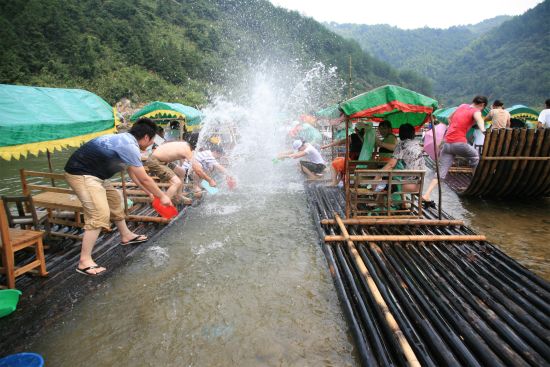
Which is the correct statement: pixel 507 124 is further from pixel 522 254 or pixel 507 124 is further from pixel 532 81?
pixel 532 81

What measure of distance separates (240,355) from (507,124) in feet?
31.2

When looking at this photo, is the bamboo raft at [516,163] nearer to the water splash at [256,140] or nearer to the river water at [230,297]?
the river water at [230,297]

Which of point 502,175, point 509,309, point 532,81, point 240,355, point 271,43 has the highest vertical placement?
point 271,43

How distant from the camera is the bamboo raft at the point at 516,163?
5.99m

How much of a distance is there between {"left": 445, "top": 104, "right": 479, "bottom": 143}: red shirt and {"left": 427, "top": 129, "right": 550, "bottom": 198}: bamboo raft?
41 cm

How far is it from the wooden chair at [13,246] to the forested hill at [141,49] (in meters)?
36.5

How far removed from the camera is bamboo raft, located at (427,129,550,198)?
5992 millimetres

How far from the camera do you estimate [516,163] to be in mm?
6188

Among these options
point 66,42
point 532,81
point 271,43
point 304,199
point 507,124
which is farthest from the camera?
point 271,43

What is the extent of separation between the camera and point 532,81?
2267 inches

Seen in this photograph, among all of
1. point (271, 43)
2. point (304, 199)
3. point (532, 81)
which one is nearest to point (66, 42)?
point (304, 199)

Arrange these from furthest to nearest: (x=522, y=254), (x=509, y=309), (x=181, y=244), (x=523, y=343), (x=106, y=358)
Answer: (x=181, y=244) → (x=522, y=254) → (x=509, y=309) → (x=106, y=358) → (x=523, y=343)

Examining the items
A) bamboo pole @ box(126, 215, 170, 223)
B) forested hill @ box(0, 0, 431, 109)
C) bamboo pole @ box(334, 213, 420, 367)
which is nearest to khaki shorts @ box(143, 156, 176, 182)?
bamboo pole @ box(126, 215, 170, 223)

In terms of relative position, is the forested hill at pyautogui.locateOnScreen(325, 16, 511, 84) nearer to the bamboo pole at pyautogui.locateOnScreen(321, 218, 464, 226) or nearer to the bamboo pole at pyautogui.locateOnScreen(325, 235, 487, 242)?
the bamboo pole at pyautogui.locateOnScreen(321, 218, 464, 226)
